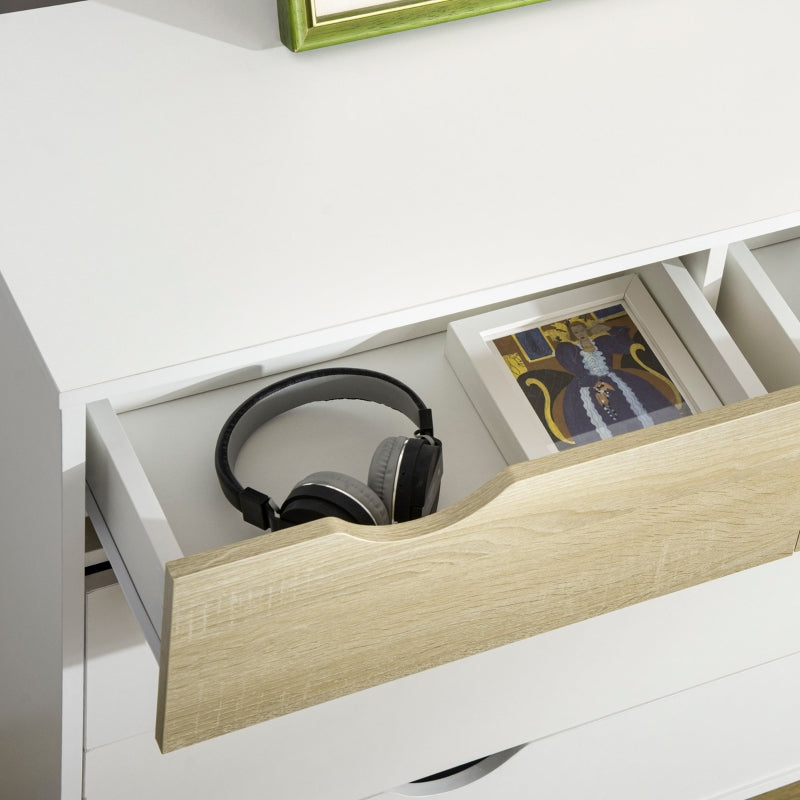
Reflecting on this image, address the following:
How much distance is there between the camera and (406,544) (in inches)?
22.4

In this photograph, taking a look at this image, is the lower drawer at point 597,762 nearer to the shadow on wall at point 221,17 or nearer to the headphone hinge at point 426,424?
the headphone hinge at point 426,424

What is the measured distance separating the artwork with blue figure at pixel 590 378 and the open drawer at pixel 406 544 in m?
0.04

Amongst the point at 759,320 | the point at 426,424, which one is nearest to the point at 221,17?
the point at 426,424

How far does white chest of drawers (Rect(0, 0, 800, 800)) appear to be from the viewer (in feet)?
1.99

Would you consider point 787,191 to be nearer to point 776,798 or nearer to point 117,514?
point 117,514

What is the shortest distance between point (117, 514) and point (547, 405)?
0.96ft

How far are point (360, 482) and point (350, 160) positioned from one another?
0.20 m

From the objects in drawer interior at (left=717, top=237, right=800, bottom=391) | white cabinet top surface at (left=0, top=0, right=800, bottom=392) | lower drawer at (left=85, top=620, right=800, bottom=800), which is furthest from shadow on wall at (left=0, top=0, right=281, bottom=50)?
lower drawer at (left=85, top=620, right=800, bottom=800)

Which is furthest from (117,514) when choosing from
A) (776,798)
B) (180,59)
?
(776,798)

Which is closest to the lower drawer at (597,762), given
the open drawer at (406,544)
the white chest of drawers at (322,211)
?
the white chest of drawers at (322,211)

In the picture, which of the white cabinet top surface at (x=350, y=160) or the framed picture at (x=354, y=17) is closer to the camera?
the white cabinet top surface at (x=350, y=160)

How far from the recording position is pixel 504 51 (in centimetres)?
78

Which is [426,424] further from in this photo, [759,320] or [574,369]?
[759,320]

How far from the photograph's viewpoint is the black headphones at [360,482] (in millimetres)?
654
